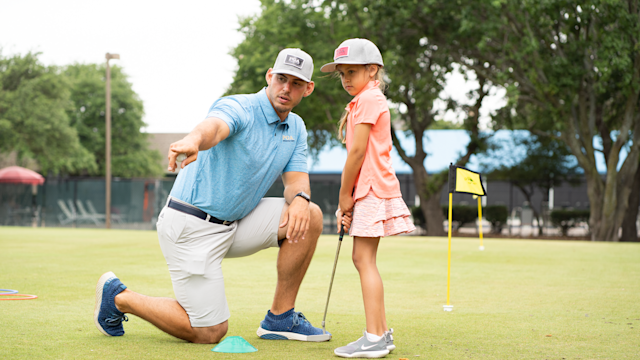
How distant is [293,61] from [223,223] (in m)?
1.10

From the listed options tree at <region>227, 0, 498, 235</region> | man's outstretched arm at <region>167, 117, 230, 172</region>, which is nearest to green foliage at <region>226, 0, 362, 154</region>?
tree at <region>227, 0, 498, 235</region>

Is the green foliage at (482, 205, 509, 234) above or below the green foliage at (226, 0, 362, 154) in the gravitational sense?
below

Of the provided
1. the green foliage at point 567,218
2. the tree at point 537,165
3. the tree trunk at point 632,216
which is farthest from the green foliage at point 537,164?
the tree trunk at point 632,216

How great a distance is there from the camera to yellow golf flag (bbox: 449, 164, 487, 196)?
5.92 metres

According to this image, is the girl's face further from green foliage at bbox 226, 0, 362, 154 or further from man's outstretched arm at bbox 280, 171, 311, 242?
green foliage at bbox 226, 0, 362, 154

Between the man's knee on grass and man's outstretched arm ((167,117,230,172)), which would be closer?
man's outstretched arm ((167,117,230,172))

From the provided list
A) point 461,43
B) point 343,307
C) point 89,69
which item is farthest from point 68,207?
point 89,69

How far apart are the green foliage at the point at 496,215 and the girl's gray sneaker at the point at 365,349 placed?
21089mm

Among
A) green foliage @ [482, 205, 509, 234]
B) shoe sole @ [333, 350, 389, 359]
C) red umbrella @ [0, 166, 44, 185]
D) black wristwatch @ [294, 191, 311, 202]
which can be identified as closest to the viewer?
shoe sole @ [333, 350, 389, 359]

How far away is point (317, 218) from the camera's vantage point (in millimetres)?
4297

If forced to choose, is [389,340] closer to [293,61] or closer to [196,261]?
[196,261]

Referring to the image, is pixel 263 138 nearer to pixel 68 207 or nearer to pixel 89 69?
pixel 68 207

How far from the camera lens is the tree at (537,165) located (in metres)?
24.5

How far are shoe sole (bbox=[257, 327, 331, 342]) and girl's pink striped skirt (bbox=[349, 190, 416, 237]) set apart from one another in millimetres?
746
